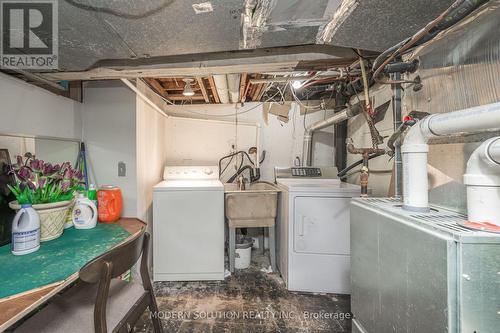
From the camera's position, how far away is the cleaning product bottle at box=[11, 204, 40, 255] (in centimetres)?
115

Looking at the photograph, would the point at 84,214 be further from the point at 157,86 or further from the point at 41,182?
the point at 157,86

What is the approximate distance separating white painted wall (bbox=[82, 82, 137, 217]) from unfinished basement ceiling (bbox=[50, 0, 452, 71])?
0.67 m

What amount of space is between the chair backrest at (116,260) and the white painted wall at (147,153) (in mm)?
1064

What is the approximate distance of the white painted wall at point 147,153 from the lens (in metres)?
2.11

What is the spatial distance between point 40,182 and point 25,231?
312mm

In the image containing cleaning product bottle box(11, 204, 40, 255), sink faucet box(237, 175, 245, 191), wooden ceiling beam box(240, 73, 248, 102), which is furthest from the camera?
sink faucet box(237, 175, 245, 191)

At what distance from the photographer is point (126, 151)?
2039 millimetres

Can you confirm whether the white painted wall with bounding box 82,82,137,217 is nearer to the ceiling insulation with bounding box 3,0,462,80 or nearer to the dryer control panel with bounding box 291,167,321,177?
the ceiling insulation with bounding box 3,0,462,80

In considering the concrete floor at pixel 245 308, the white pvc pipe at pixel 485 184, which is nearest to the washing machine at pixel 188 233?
the concrete floor at pixel 245 308

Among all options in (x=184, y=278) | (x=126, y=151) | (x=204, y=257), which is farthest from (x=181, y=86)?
(x=184, y=278)

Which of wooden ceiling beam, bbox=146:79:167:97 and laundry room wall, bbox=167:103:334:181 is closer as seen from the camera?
wooden ceiling beam, bbox=146:79:167:97

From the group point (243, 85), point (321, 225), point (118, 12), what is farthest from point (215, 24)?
point (321, 225)

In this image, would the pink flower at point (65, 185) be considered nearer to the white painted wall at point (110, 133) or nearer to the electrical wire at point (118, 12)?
the white painted wall at point (110, 133)

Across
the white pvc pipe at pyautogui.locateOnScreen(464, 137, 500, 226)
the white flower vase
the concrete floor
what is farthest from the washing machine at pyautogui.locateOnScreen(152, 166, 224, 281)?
the white pvc pipe at pyautogui.locateOnScreen(464, 137, 500, 226)
